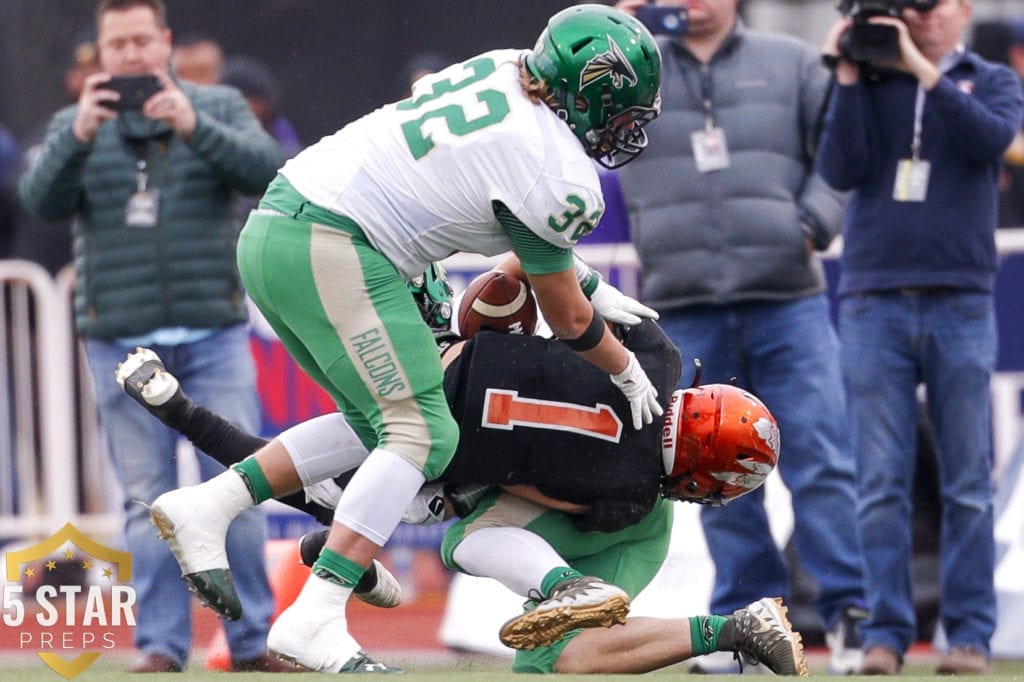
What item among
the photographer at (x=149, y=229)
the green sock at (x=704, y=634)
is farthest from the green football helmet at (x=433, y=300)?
the photographer at (x=149, y=229)

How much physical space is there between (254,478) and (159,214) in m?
1.81

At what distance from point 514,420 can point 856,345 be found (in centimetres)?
200

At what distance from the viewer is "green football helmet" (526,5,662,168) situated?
4738mm

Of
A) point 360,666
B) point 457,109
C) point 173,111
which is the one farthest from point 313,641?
point 173,111

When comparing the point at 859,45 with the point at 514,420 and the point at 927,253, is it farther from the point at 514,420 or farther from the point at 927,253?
the point at 514,420

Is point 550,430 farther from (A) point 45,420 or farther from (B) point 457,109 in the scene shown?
(A) point 45,420

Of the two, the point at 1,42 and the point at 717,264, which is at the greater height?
the point at 1,42

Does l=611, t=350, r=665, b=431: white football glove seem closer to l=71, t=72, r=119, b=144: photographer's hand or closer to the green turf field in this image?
the green turf field

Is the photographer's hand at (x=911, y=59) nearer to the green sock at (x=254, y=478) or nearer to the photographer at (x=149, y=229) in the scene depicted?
the photographer at (x=149, y=229)

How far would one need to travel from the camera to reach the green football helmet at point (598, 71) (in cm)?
474

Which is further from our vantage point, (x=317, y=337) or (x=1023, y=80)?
(x=1023, y=80)

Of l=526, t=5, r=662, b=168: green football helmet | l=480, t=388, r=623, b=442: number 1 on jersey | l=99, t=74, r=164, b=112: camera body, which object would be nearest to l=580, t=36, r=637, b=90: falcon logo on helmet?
l=526, t=5, r=662, b=168: green football helmet

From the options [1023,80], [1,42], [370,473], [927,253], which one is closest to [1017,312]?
[1023,80]

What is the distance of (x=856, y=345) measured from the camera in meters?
6.45
